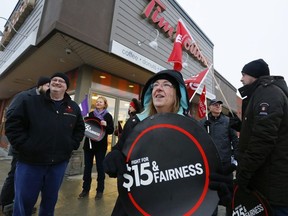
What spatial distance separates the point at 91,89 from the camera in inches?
267

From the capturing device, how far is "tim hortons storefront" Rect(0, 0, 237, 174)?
5.25m

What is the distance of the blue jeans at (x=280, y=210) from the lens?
1.71 meters

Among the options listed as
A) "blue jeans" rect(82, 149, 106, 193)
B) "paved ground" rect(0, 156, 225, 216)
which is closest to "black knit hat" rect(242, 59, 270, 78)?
"paved ground" rect(0, 156, 225, 216)

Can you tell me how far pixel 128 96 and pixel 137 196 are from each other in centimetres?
704

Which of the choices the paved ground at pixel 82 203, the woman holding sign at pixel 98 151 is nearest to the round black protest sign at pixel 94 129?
the woman holding sign at pixel 98 151

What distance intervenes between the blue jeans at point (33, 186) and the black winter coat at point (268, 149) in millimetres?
1986

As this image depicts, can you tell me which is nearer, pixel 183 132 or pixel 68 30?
pixel 183 132

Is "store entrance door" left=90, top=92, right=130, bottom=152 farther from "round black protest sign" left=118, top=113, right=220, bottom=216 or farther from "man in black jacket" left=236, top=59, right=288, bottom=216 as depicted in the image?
"round black protest sign" left=118, top=113, right=220, bottom=216

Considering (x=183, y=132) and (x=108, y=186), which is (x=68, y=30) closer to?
(x=108, y=186)

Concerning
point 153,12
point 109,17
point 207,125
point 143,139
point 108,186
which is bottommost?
point 108,186

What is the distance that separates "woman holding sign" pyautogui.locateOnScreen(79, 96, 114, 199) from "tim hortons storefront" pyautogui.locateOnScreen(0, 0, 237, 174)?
1.94 meters

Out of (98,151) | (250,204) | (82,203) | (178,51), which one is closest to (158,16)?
(178,51)

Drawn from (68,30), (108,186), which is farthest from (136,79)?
(108,186)

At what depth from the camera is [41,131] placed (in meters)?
2.28
